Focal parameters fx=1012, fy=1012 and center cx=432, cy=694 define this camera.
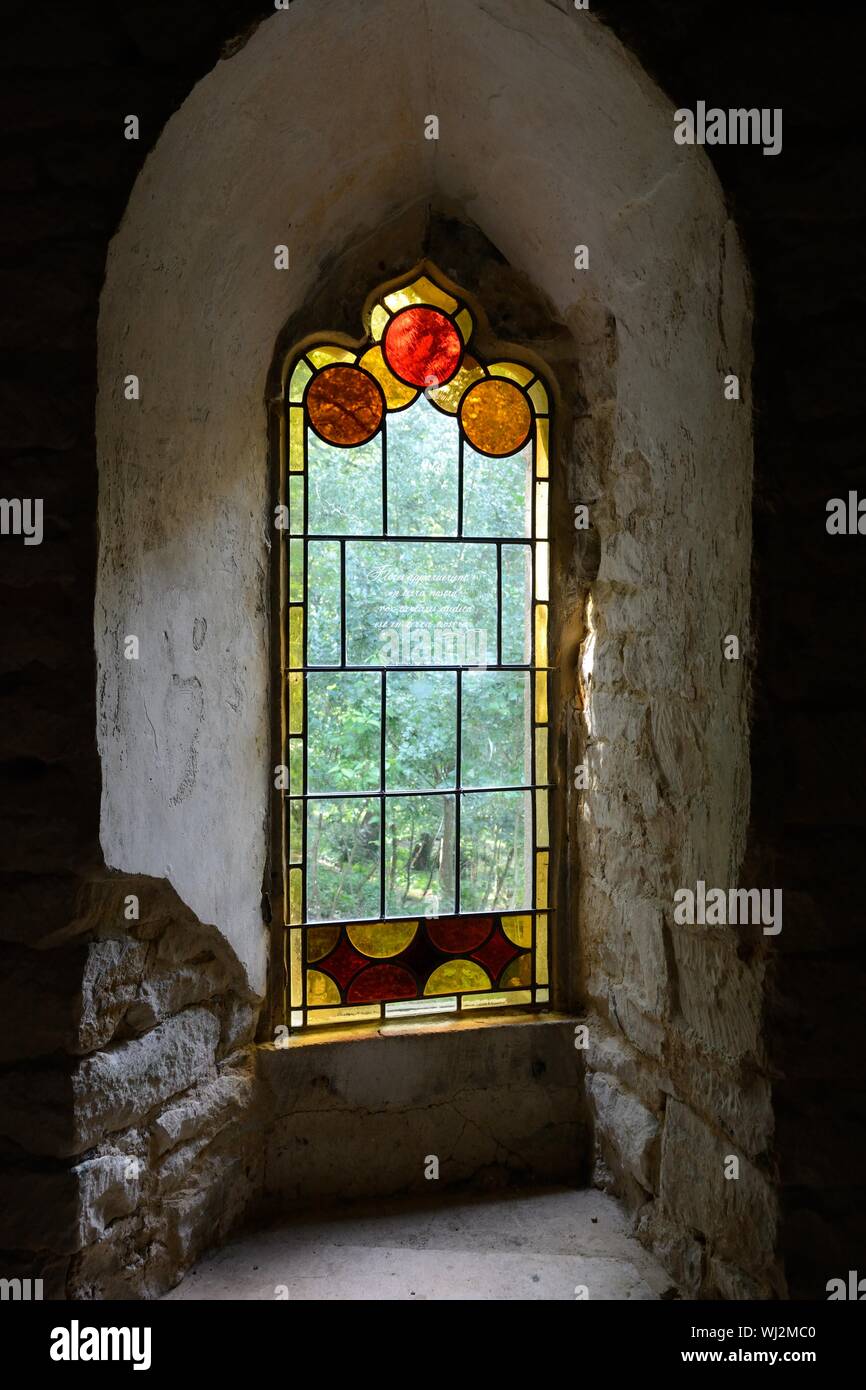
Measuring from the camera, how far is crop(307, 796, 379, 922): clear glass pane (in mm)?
2018

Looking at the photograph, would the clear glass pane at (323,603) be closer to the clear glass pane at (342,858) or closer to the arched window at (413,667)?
the arched window at (413,667)

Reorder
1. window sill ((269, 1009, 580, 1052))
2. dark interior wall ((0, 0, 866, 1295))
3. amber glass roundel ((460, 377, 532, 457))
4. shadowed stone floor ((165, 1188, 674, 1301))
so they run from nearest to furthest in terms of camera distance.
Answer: dark interior wall ((0, 0, 866, 1295)), shadowed stone floor ((165, 1188, 674, 1301)), window sill ((269, 1009, 580, 1052)), amber glass roundel ((460, 377, 532, 457))

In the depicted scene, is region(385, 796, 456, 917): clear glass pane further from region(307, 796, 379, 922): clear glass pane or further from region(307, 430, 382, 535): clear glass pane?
region(307, 430, 382, 535): clear glass pane

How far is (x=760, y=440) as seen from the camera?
135 cm

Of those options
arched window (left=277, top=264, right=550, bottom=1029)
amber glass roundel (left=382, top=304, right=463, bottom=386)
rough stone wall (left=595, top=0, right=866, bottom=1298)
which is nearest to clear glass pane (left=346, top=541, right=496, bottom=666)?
arched window (left=277, top=264, right=550, bottom=1029)

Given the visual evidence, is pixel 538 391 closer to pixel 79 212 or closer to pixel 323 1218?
pixel 79 212

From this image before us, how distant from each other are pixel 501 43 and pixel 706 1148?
175cm

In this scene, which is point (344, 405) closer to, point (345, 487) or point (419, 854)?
point (345, 487)

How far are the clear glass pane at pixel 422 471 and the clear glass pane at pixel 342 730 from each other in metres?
0.32

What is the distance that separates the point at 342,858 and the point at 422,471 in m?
0.80

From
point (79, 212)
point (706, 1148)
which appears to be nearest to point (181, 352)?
point (79, 212)

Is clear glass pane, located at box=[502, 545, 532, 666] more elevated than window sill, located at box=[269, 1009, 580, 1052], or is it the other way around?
clear glass pane, located at box=[502, 545, 532, 666]

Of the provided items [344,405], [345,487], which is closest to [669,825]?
[345,487]

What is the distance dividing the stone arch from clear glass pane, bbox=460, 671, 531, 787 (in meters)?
0.09
